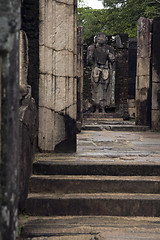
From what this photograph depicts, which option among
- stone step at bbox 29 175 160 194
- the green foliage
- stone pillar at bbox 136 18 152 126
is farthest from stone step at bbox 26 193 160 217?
the green foliage

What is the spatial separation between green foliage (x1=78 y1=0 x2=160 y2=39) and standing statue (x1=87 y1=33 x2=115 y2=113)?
6436 millimetres

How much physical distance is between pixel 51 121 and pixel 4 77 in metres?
2.58

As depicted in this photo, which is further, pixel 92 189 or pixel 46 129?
pixel 46 129

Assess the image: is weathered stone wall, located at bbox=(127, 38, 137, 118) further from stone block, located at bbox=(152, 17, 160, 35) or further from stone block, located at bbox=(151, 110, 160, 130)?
stone block, located at bbox=(152, 17, 160, 35)

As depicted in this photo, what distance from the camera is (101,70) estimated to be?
11102 mm

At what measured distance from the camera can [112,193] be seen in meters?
2.69

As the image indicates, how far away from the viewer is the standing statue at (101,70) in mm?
10953

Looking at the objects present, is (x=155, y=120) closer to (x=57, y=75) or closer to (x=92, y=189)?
(x=57, y=75)

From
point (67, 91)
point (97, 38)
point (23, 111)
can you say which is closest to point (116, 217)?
point (23, 111)

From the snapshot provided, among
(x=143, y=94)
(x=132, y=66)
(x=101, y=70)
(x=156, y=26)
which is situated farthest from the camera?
(x=132, y=66)

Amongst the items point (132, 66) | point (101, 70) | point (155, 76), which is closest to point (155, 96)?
point (155, 76)

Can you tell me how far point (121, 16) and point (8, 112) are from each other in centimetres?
1857

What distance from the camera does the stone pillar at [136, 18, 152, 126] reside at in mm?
7703

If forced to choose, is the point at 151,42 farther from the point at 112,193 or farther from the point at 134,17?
the point at 134,17
